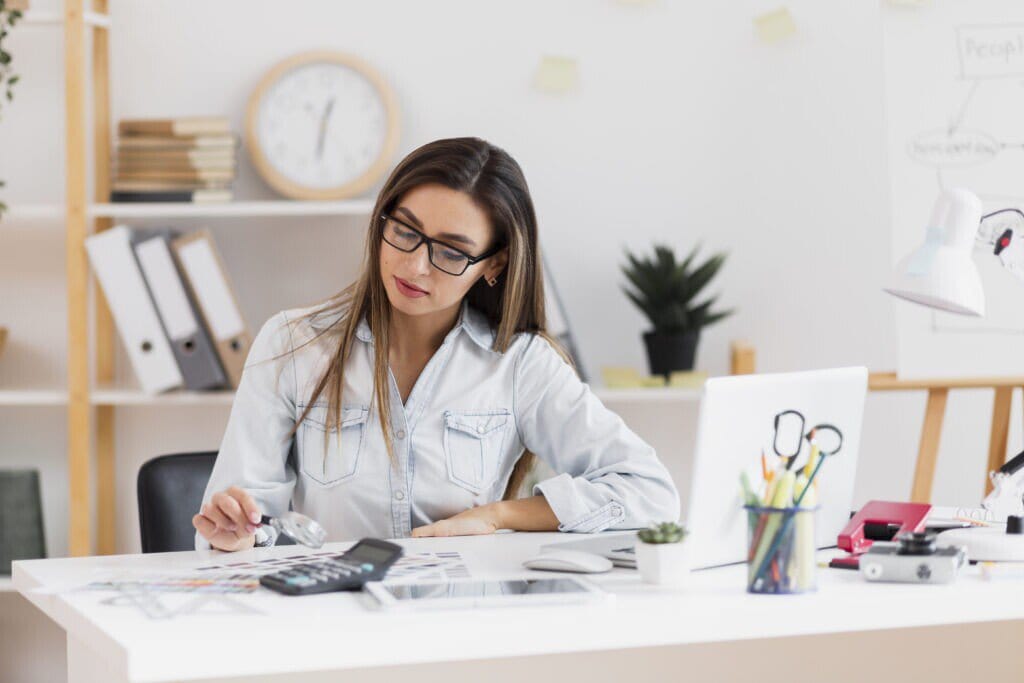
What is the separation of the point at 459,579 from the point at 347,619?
0.64ft

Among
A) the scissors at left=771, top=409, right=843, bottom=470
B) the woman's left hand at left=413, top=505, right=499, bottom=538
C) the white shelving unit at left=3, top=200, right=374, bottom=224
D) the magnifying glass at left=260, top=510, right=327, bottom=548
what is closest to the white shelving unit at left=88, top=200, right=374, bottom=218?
the white shelving unit at left=3, top=200, right=374, bottom=224

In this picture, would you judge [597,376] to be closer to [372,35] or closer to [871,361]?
[871,361]

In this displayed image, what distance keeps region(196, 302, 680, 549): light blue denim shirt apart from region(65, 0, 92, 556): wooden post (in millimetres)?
1118

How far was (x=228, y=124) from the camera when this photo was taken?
9.13 feet

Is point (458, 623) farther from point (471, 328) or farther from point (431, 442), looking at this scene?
point (471, 328)

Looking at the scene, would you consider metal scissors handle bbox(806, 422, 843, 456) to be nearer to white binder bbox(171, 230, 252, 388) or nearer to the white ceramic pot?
the white ceramic pot

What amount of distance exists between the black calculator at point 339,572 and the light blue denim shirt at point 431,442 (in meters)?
0.43

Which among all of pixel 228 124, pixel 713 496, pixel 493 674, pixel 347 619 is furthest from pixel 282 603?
pixel 228 124

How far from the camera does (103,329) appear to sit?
9.84ft

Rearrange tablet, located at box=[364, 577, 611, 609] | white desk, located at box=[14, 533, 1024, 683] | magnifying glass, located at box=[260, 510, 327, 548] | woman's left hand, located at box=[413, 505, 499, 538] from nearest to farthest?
1. white desk, located at box=[14, 533, 1024, 683]
2. tablet, located at box=[364, 577, 611, 609]
3. magnifying glass, located at box=[260, 510, 327, 548]
4. woman's left hand, located at box=[413, 505, 499, 538]

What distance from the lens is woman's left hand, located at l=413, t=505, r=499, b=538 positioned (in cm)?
166

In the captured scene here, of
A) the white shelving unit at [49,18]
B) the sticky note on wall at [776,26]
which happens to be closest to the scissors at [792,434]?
the sticky note on wall at [776,26]

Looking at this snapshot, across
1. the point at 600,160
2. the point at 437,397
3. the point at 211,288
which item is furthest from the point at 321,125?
the point at 437,397

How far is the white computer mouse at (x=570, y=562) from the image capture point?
1.32 metres
